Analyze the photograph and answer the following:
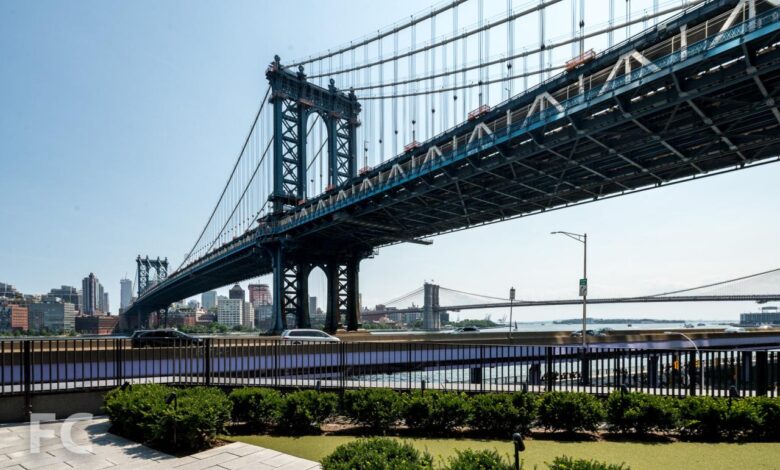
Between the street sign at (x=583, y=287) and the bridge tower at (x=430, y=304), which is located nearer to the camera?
the street sign at (x=583, y=287)

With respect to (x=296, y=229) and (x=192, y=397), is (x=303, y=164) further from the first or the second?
(x=192, y=397)

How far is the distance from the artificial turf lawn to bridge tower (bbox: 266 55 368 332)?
4610 cm

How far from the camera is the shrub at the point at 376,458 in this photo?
5672 millimetres

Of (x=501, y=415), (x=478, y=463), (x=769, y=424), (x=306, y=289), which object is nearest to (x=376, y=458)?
(x=478, y=463)

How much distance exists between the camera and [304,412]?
9.75 meters

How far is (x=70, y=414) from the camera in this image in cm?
1131

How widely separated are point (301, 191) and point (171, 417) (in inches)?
2030

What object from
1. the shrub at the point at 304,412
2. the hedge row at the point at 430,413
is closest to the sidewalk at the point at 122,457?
the hedge row at the point at 430,413

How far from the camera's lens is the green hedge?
860cm

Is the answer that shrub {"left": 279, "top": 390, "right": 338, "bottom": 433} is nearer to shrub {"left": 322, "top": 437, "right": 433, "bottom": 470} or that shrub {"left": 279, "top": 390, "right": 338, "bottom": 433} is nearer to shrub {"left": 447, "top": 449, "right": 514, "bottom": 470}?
shrub {"left": 322, "top": 437, "right": 433, "bottom": 470}

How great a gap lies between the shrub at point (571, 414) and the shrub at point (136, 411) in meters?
7.11

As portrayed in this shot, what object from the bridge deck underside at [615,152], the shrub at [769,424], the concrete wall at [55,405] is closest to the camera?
the shrub at [769,424]

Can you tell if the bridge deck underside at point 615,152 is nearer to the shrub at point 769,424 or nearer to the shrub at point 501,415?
the shrub at point 769,424

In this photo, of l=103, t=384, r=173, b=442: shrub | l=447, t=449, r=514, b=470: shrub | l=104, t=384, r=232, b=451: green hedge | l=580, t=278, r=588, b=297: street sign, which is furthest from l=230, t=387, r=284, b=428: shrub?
l=580, t=278, r=588, b=297: street sign
